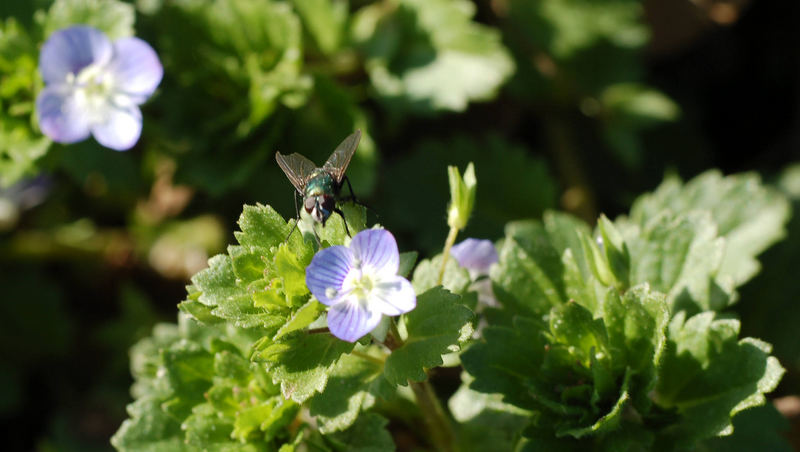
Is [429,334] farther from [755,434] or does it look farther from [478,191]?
[478,191]

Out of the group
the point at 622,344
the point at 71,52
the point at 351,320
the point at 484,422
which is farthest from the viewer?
the point at 71,52

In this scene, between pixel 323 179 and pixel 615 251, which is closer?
pixel 323 179

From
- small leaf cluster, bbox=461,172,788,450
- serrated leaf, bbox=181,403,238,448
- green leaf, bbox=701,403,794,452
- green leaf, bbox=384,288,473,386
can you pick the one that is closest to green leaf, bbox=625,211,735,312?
small leaf cluster, bbox=461,172,788,450

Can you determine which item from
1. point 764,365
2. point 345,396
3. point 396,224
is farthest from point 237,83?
point 764,365

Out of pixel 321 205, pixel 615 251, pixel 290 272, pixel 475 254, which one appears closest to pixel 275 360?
pixel 290 272

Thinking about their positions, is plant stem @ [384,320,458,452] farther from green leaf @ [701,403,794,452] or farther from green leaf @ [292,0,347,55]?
green leaf @ [292,0,347,55]
